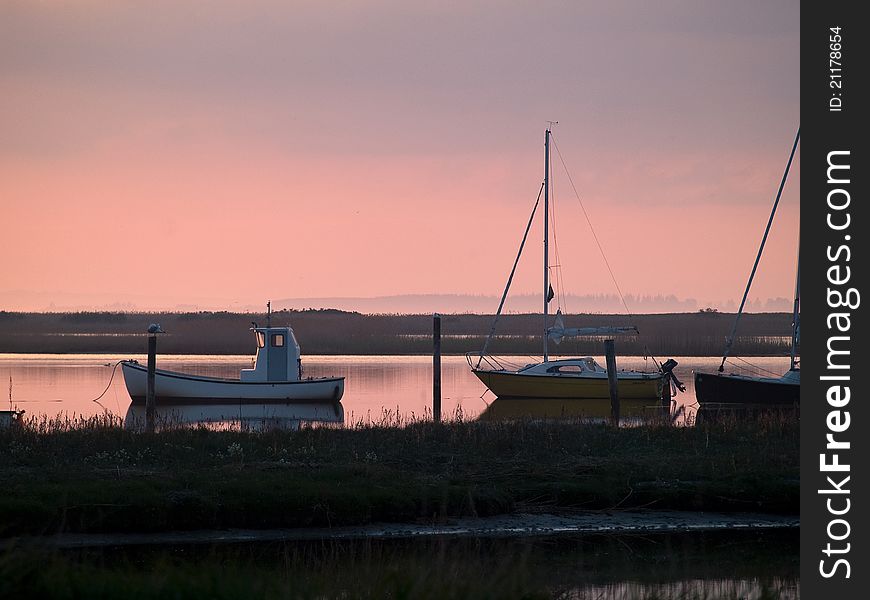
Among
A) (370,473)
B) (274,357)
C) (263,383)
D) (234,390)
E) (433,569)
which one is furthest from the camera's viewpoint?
(274,357)

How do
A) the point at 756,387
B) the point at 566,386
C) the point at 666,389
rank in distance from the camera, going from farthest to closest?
the point at 566,386, the point at 666,389, the point at 756,387

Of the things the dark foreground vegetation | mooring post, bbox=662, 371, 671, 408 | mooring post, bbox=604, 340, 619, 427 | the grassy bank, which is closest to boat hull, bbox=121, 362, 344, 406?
mooring post, bbox=604, 340, 619, 427

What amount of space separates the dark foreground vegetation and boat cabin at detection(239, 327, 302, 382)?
984 inches

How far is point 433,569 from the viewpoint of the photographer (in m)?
11.8

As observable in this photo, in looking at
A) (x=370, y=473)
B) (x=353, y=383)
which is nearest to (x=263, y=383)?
(x=353, y=383)

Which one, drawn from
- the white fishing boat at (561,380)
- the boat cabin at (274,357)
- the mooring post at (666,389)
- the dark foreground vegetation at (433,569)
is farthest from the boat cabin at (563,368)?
the dark foreground vegetation at (433,569)

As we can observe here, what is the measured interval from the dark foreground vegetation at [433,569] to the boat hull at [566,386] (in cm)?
2667

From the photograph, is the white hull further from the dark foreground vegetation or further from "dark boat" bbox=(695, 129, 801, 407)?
the dark foreground vegetation

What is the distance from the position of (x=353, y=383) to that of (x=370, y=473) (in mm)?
35300

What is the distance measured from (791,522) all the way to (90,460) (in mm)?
12058

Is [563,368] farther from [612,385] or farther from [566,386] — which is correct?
[612,385]

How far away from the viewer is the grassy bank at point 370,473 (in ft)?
55.8

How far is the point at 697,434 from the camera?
24.7 meters

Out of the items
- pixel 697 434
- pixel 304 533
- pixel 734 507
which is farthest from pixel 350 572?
pixel 697 434
